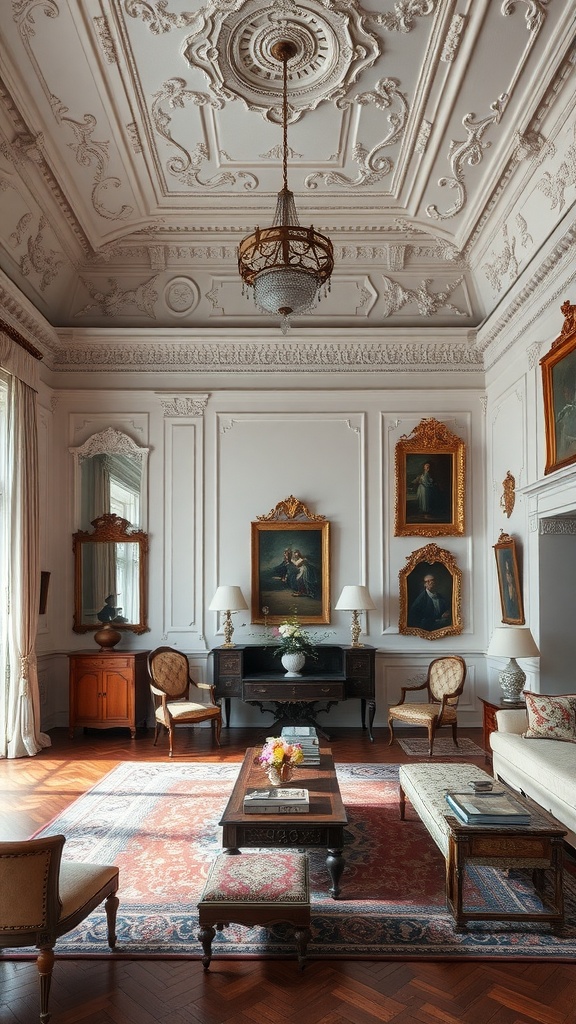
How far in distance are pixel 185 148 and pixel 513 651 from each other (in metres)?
5.82

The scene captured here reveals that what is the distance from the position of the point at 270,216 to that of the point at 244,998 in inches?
311

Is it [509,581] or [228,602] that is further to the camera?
[228,602]

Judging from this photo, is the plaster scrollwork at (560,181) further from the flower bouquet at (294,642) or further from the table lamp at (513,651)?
the flower bouquet at (294,642)

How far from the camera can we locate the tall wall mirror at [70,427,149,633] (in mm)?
9570

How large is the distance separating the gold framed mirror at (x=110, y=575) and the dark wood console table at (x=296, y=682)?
1.34 m

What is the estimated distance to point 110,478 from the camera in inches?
384

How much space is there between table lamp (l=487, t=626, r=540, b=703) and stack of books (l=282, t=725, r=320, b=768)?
6.49 ft

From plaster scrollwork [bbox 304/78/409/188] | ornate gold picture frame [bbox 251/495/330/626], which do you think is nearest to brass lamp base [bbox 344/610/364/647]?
ornate gold picture frame [bbox 251/495/330/626]

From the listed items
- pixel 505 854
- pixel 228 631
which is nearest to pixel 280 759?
pixel 505 854

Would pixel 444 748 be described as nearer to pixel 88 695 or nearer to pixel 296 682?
pixel 296 682

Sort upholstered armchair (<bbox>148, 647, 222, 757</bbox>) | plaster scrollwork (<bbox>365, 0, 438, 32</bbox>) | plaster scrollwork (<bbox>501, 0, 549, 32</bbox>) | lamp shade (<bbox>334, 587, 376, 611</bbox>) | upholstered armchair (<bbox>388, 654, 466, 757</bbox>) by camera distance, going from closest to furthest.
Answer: plaster scrollwork (<bbox>501, 0, 549, 32</bbox>) < plaster scrollwork (<bbox>365, 0, 438, 32</bbox>) < upholstered armchair (<bbox>388, 654, 466, 757</bbox>) < upholstered armchair (<bbox>148, 647, 222, 757</bbox>) < lamp shade (<bbox>334, 587, 376, 611</bbox>)

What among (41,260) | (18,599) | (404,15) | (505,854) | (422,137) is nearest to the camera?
(505,854)

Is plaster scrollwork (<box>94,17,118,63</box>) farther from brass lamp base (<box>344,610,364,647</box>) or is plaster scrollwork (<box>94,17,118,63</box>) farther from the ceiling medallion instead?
brass lamp base (<box>344,610,364,647</box>)

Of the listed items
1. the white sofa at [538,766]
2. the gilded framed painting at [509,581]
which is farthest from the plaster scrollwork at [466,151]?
the white sofa at [538,766]
